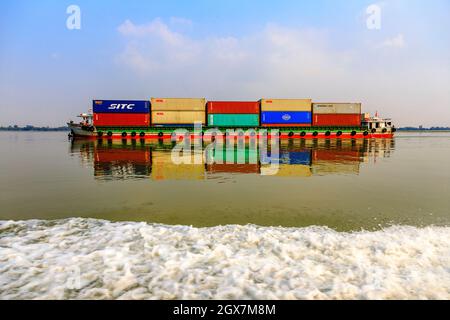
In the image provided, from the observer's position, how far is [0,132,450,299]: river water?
4.11 m

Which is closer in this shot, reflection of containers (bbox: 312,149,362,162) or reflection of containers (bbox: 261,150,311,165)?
reflection of containers (bbox: 261,150,311,165)

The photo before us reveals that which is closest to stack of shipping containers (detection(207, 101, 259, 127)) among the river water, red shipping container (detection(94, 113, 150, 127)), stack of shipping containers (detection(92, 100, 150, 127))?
stack of shipping containers (detection(92, 100, 150, 127))

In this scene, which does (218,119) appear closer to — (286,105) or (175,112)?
(175,112)

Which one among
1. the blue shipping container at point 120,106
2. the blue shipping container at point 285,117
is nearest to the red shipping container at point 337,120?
the blue shipping container at point 285,117

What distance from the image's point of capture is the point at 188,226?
6.82 meters

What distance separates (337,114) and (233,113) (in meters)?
23.0

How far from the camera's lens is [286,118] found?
2234 inches

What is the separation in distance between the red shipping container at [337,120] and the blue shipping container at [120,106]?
36.2 metres

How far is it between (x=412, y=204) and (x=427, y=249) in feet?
14.6

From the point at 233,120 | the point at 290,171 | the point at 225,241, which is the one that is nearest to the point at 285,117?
the point at 233,120

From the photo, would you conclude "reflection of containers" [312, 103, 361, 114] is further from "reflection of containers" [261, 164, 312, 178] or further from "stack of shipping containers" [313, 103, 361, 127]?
"reflection of containers" [261, 164, 312, 178]
